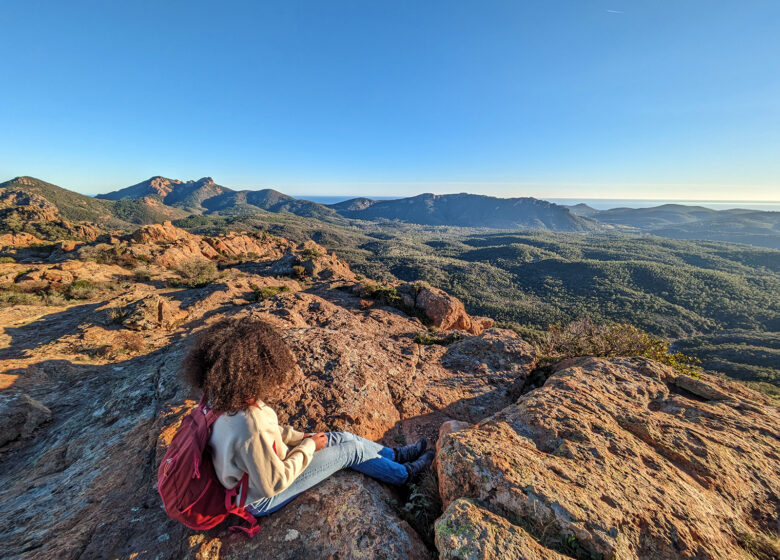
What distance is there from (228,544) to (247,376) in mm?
1595

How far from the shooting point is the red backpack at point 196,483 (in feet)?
7.45

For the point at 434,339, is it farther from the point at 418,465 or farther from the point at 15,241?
the point at 15,241

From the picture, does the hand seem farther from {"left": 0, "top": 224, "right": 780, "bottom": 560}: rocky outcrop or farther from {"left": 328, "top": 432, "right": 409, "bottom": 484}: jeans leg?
{"left": 0, "top": 224, "right": 780, "bottom": 560}: rocky outcrop

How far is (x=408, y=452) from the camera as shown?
3.80m

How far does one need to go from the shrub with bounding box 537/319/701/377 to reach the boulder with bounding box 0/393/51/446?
1075 centimetres

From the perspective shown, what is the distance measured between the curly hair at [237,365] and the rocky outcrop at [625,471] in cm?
202

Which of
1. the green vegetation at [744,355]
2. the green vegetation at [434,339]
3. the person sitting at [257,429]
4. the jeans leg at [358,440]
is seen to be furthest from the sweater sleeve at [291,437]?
the green vegetation at [744,355]

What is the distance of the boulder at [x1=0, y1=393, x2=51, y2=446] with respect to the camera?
4.67 m

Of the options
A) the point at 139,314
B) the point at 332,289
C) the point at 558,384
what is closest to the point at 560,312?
the point at 332,289

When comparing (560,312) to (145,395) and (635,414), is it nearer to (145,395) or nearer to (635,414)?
(635,414)

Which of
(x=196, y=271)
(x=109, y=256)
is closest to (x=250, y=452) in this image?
(x=196, y=271)

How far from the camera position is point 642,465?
10.1ft

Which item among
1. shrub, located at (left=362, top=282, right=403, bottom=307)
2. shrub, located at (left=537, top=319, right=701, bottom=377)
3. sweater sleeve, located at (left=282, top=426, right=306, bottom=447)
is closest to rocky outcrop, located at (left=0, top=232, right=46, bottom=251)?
shrub, located at (left=362, top=282, right=403, bottom=307)

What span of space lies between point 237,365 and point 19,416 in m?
5.92
